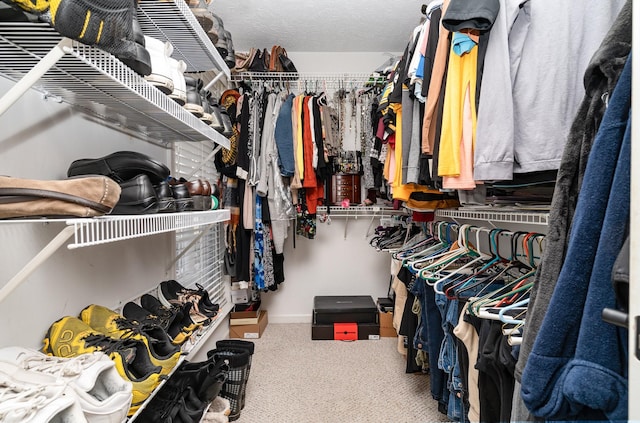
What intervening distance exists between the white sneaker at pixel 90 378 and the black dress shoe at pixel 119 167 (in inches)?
18.2

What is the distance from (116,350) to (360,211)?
215 cm

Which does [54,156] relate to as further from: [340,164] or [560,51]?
[340,164]

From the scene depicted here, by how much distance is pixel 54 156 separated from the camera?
3.43 feet

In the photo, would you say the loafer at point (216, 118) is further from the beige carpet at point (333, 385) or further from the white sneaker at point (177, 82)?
the beige carpet at point (333, 385)

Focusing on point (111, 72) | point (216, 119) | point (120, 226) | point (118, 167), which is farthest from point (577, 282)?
point (216, 119)

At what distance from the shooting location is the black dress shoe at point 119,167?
969mm

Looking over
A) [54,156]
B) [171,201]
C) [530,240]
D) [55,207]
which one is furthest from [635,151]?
[54,156]

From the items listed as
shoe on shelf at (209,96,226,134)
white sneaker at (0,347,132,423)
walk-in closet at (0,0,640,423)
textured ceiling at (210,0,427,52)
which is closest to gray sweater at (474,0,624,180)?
walk-in closet at (0,0,640,423)

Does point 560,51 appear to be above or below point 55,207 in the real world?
above

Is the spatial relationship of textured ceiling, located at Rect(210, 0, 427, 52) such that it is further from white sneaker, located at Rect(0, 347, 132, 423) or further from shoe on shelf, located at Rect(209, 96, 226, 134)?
white sneaker, located at Rect(0, 347, 132, 423)

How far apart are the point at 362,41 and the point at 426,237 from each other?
1.60 meters

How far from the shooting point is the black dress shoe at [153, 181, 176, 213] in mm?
1041

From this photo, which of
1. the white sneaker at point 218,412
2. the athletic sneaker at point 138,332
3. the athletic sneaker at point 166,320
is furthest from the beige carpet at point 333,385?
the athletic sneaker at point 138,332

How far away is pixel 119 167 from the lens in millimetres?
979
